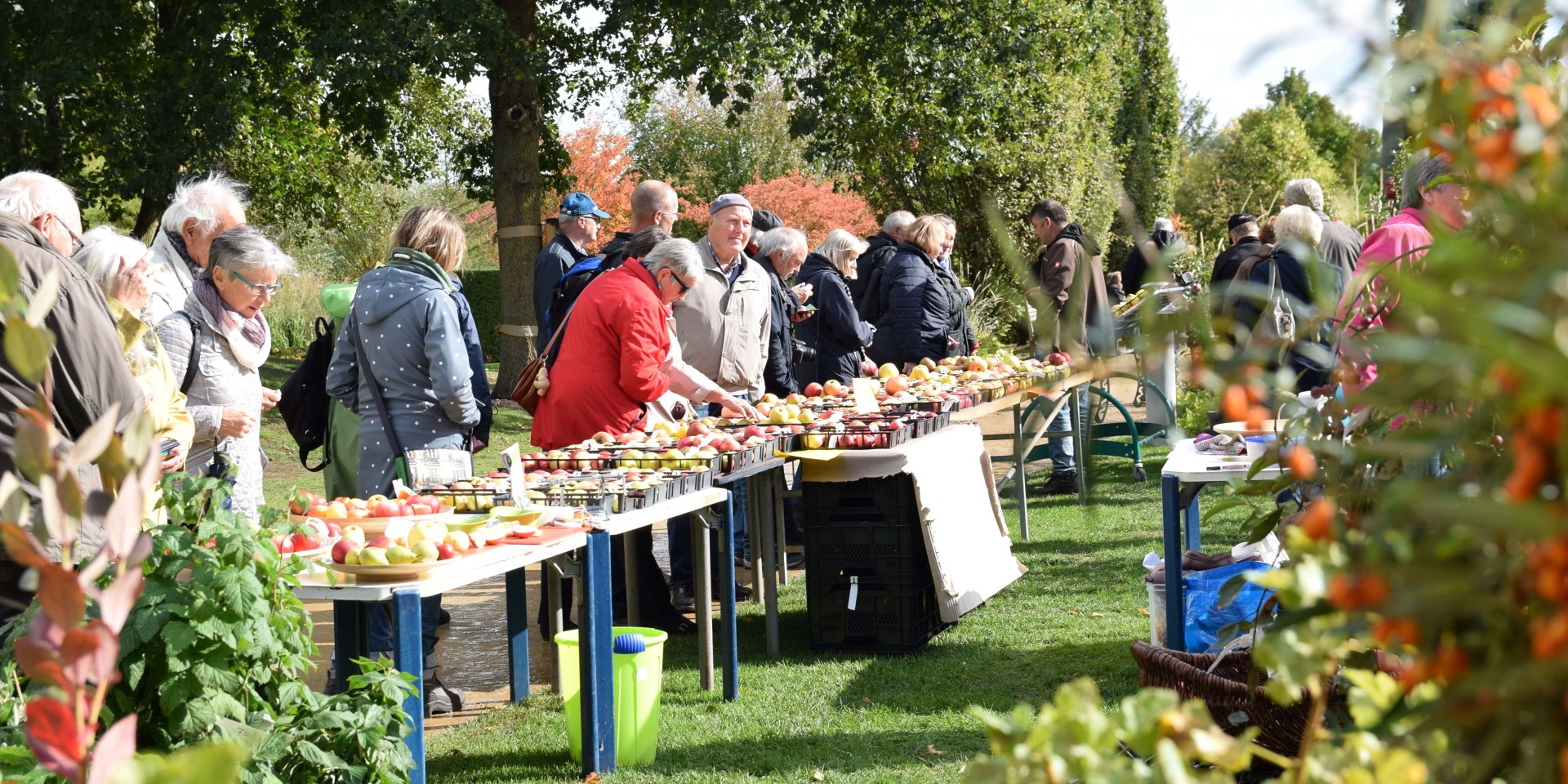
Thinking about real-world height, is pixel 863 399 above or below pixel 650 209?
below

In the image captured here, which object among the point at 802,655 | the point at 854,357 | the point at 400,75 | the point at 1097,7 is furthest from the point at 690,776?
the point at 1097,7

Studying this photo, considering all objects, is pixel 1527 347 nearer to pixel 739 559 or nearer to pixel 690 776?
pixel 690 776

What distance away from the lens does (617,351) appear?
5.45 meters

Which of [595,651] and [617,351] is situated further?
[617,351]

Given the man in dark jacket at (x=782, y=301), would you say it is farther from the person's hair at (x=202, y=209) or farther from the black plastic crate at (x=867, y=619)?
the person's hair at (x=202, y=209)

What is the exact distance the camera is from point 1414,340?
600 millimetres

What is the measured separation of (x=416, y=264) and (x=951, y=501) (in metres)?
2.41

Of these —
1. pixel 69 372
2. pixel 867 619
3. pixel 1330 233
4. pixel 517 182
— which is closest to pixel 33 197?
pixel 69 372

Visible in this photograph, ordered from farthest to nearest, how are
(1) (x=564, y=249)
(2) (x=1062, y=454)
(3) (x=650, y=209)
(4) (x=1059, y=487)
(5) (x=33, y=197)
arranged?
(4) (x=1059, y=487) < (2) (x=1062, y=454) < (1) (x=564, y=249) < (3) (x=650, y=209) < (5) (x=33, y=197)

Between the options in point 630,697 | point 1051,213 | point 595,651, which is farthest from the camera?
point 1051,213

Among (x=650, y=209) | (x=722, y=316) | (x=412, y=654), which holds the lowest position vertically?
(x=412, y=654)

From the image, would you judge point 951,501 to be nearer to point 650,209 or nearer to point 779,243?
point 650,209

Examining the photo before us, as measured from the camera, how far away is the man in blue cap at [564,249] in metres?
7.00

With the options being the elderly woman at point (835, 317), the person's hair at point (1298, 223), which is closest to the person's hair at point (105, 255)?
the person's hair at point (1298, 223)
